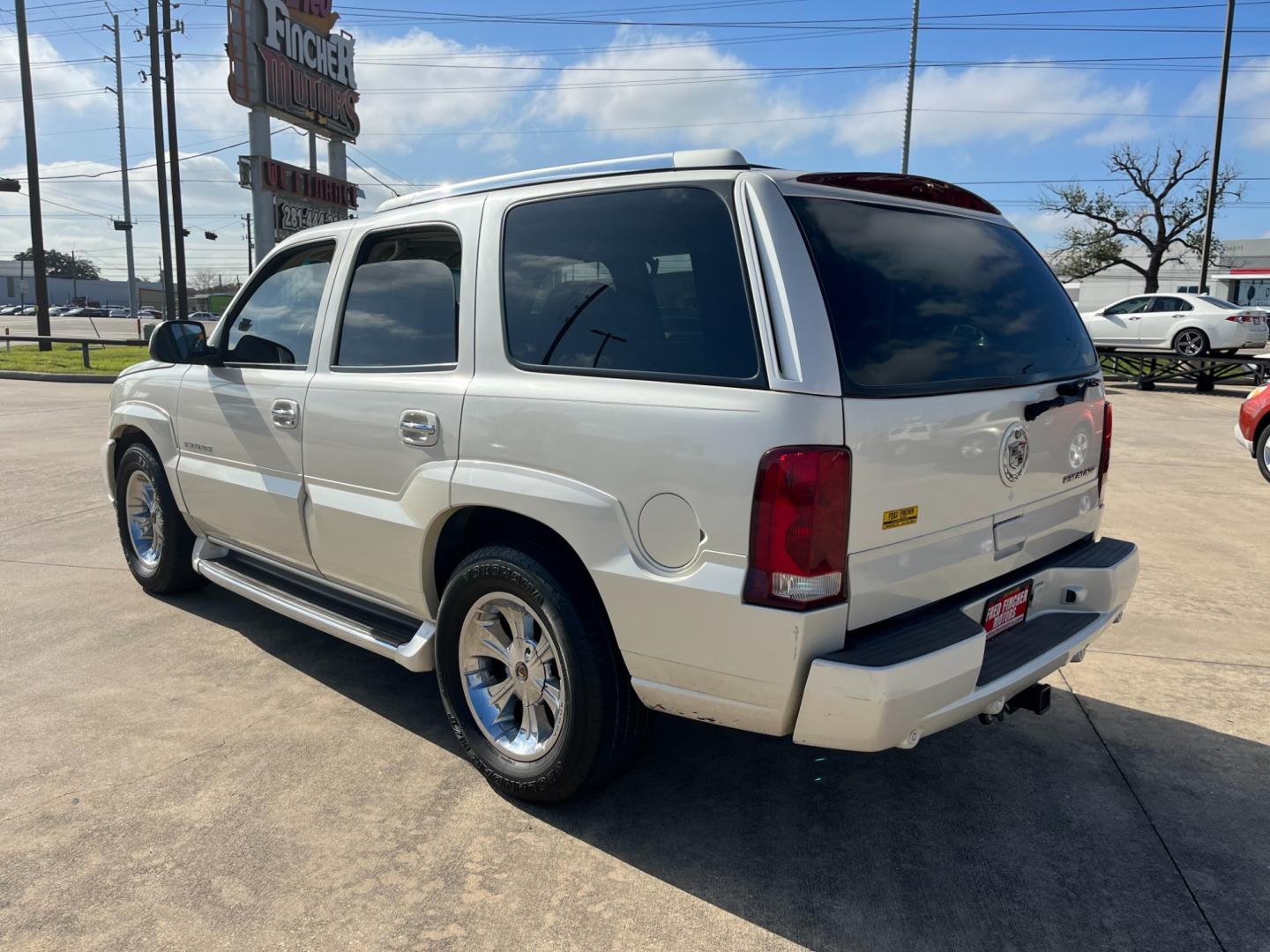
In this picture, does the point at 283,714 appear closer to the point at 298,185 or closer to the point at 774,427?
the point at 774,427

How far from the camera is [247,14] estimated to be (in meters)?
18.3

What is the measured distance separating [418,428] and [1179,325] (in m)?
22.1

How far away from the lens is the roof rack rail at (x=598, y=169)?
104 inches

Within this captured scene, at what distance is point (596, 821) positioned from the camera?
9.76ft

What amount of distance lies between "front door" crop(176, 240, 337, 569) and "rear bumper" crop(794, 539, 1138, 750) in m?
2.35

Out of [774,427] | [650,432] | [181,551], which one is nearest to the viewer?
[774,427]

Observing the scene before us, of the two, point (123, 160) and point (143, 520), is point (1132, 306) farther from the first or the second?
point (123, 160)

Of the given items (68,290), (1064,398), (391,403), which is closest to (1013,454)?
(1064,398)

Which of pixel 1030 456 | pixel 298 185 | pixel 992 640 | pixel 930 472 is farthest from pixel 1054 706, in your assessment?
pixel 298 185

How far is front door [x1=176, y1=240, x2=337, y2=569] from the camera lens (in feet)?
12.3

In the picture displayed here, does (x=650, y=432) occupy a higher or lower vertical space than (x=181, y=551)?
higher

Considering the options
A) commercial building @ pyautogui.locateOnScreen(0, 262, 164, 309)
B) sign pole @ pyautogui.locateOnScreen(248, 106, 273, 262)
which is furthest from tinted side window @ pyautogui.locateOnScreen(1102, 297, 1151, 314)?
commercial building @ pyautogui.locateOnScreen(0, 262, 164, 309)

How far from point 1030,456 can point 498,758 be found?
201 centimetres

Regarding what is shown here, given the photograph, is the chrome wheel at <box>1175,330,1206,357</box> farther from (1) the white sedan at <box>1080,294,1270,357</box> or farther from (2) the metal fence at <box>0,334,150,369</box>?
(2) the metal fence at <box>0,334,150,369</box>
